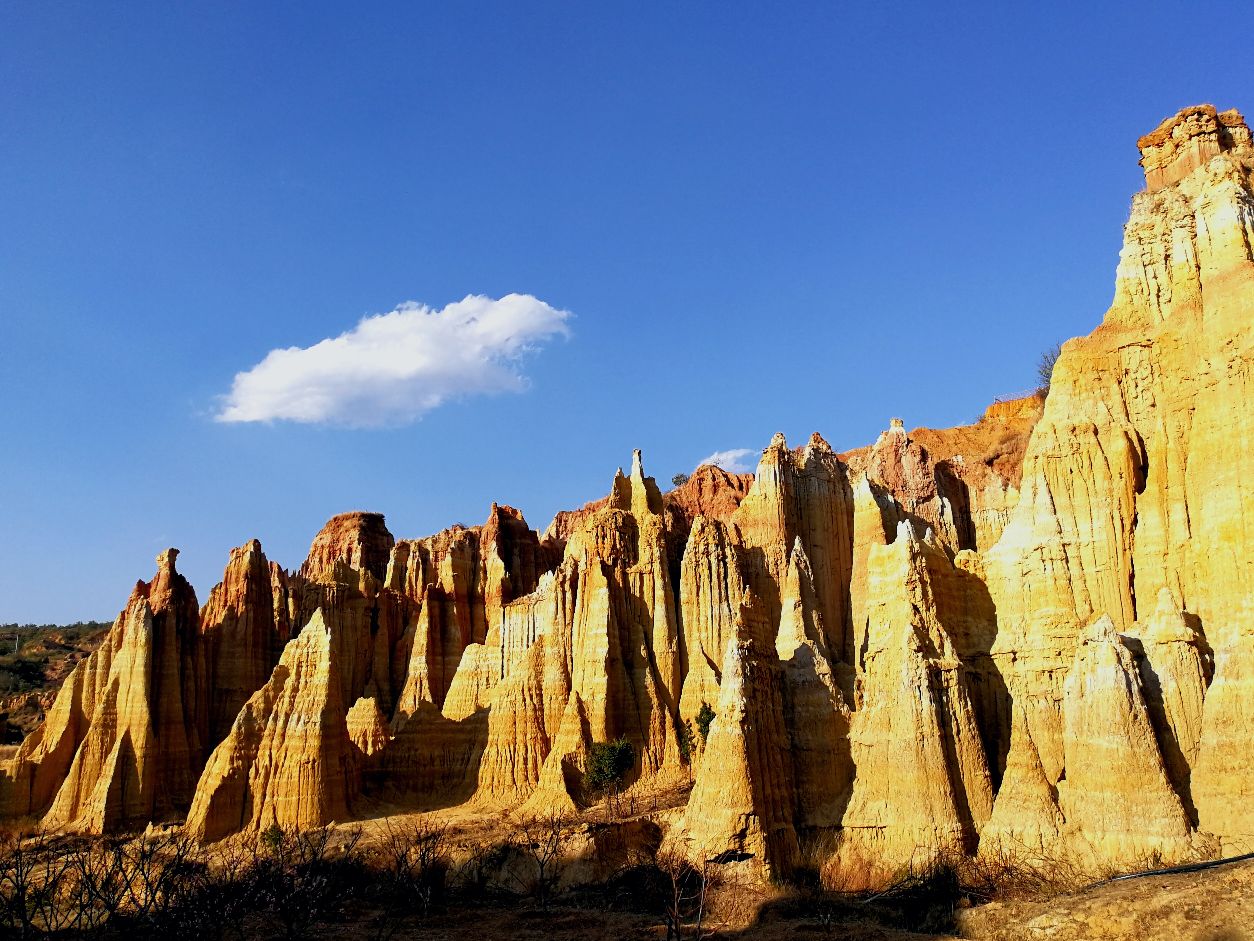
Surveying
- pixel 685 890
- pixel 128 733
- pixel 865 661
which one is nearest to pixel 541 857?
pixel 685 890

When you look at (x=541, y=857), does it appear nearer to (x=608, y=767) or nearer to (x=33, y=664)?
A: (x=608, y=767)

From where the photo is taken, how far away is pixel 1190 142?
32562mm

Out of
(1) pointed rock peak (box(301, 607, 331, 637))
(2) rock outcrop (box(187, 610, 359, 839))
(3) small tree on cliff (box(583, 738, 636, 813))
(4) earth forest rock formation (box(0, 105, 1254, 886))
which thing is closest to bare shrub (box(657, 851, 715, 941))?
(4) earth forest rock formation (box(0, 105, 1254, 886))

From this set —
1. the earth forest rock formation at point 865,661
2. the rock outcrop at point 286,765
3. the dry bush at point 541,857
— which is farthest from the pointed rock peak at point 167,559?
the dry bush at point 541,857

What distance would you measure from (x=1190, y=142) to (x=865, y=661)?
1889 centimetres

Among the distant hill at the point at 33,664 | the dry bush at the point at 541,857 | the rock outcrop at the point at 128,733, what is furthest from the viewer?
the distant hill at the point at 33,664

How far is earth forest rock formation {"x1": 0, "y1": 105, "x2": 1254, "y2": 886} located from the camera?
2509 centimetres

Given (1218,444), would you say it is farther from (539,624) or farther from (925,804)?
(539,624)

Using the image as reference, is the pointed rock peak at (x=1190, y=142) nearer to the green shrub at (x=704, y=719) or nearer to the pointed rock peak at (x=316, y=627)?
the green shrub at (x=704, y=719)

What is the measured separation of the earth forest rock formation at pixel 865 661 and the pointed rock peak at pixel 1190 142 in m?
0.10

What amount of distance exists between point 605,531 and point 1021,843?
27.7m

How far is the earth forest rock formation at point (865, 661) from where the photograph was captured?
988 inches

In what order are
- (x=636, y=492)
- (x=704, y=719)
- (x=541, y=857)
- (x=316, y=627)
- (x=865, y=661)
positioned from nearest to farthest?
1. (x=865, y=661)
2. (x=541, y=857)
3. (x=704, y=719)
4. (x=316, y=627)
5. (x=636, y=492)

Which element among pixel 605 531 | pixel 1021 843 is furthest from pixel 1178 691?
pixel 605 531
